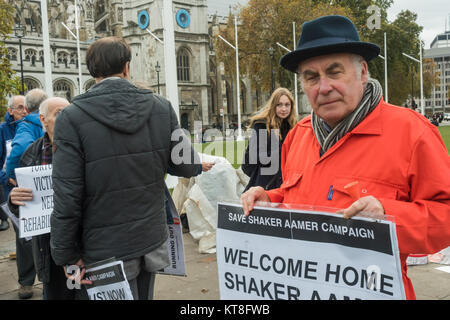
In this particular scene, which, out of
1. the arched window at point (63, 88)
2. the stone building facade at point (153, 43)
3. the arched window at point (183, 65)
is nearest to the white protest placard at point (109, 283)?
the arched window at point (63, 88)

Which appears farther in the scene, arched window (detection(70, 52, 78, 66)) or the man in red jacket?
arched window (detection(70, 52, 78, 66))

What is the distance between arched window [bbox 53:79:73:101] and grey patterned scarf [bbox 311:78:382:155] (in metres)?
49.1

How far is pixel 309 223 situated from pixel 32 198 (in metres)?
2.25

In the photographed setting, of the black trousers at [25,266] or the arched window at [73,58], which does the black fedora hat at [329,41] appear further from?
the arched window at [73,58]

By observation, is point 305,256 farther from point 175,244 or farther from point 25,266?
point 25,266

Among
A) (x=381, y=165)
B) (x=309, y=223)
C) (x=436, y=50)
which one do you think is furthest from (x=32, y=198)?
(x=436, y=50)

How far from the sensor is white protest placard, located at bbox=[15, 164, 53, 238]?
309cm

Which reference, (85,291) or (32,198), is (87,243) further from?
(32,198)

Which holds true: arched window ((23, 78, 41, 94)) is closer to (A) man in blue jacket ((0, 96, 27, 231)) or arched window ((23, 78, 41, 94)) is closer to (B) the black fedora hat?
(A) man in blue jacket ((0, 96, 27, 231))

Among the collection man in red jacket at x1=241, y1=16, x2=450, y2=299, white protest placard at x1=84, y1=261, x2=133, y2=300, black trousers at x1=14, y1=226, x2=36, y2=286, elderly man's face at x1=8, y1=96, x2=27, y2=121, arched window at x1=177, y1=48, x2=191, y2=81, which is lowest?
black trousers at x1=14, y1=226, x2=36, y2=286

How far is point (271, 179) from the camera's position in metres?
4.95

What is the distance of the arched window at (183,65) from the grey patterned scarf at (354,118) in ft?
172

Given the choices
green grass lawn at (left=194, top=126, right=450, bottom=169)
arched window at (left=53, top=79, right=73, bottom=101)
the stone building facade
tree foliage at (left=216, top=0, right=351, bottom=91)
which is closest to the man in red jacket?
green grass lawn at (left=194, top=126, right=450, bottom=169)

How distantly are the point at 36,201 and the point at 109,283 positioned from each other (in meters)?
1.24
